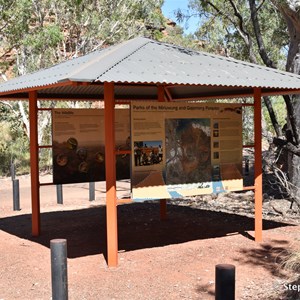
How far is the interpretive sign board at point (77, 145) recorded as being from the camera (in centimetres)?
956

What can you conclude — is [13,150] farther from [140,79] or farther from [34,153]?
[140,79]

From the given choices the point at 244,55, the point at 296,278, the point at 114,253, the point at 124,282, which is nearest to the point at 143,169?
the point at 114,253

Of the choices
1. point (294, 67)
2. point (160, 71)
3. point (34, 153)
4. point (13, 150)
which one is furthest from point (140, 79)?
point (13, 150)

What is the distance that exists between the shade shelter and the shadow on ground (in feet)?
1.80

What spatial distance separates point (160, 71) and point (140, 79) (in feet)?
2.15

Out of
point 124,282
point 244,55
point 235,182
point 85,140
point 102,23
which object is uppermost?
point 102,23

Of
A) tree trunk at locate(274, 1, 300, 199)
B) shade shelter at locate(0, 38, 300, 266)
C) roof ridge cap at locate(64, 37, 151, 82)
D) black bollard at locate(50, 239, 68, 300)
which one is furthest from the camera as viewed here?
tree trunk at locate(274, 1, 300, 199)

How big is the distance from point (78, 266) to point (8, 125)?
2257 centimetres

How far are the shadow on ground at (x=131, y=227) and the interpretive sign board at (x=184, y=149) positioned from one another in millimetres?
1132

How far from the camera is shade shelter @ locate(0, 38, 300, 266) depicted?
22.2ft

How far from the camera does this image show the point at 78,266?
23.4ft

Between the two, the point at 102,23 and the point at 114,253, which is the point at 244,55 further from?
the point at 114,253

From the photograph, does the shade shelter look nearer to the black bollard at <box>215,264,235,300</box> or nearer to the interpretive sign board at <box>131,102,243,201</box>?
the interpretive sign board at <box>131,102,243,201</box>

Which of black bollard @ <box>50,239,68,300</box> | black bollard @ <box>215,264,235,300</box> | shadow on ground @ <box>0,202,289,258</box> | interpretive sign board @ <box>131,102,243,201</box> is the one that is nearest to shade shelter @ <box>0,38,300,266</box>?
interpretive sign board @ <box>131,102,243,201</box>
